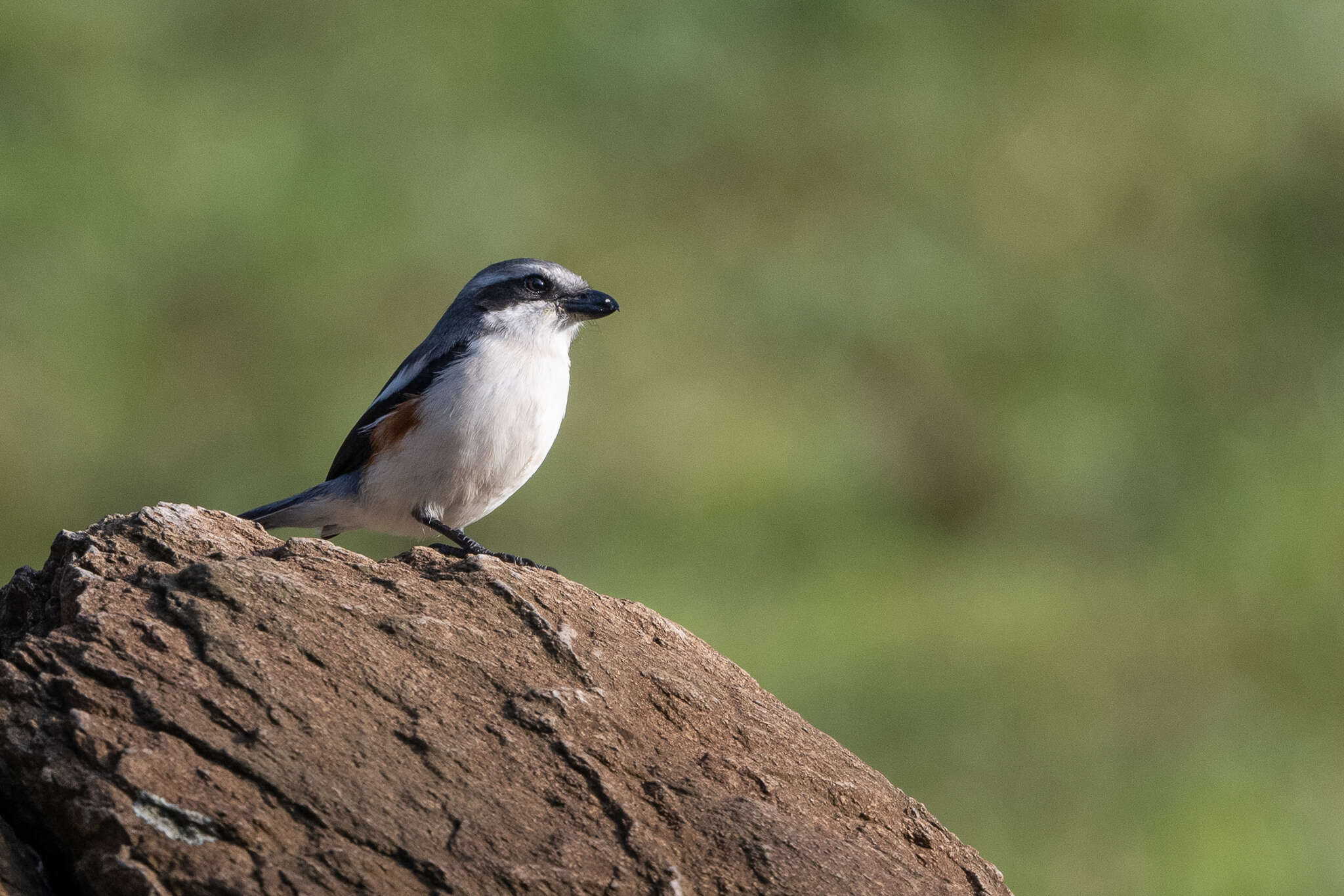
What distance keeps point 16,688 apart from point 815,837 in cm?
272

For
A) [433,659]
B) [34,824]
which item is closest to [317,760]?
[433,659]

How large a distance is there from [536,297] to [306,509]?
5.85ft

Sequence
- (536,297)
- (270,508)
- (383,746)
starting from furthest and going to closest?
(536,297) → (270,508) → (383,746)

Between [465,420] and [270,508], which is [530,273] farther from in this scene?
[270,508]

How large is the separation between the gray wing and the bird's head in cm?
35

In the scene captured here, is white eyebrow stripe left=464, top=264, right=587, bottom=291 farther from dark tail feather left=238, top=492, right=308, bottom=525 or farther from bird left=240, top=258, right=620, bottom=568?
dark tail feather left=238, top=492, right=308, bottom=525

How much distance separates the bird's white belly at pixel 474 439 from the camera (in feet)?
20.9

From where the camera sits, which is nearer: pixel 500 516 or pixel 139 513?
pixel 139 513

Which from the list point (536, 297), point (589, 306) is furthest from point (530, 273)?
point (589, 306)

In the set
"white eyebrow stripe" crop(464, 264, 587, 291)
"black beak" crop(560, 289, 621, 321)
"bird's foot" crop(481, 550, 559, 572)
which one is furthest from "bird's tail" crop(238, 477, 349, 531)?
"black beak" crop(560, 289, 621, 321)

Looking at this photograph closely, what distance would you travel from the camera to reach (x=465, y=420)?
20.8 ft

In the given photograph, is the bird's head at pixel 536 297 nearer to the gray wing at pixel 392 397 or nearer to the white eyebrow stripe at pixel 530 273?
the white eyebrow stripe at pixel 530 273

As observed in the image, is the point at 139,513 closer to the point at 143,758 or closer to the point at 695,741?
the point at 143,758

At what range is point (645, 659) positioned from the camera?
188 inches
